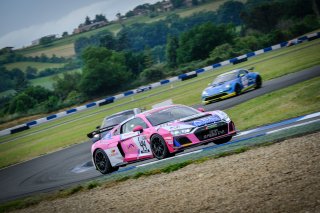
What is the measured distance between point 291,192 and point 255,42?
71705mm

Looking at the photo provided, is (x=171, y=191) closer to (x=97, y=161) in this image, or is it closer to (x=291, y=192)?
(x=291, y=192)

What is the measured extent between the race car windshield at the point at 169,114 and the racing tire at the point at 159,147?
1.49ft

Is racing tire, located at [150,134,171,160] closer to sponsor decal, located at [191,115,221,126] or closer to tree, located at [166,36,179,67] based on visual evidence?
sponsor decal, located at [191,115,221,126]

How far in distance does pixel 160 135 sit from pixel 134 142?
3.70 ft

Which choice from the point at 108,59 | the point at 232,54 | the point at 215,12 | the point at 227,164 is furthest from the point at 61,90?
the point at 227,164

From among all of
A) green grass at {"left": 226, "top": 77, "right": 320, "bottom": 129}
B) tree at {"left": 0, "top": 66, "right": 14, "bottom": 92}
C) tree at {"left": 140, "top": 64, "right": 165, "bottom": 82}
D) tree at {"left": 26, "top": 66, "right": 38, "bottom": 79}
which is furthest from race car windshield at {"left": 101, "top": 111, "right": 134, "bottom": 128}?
tree at {"left": 26, "top": 66, "right": 38, "bottom": 79}

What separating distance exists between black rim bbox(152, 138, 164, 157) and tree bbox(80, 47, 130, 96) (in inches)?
2431

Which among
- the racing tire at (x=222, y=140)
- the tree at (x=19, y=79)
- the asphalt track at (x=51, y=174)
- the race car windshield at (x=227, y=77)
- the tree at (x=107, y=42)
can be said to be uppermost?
the tree at (x=107, y=42)

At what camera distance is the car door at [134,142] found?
13.0m

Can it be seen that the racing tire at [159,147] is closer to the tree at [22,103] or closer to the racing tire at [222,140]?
the racing tire at [222,140]

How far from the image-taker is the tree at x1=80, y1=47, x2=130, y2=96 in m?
78.6

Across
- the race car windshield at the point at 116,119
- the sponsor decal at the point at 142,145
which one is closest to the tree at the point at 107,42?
the race car windshield at the point at 116,119

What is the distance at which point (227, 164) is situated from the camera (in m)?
9.22

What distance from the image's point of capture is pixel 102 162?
14430mm
